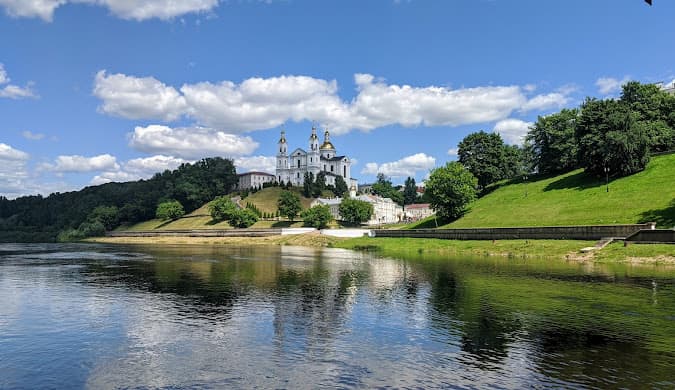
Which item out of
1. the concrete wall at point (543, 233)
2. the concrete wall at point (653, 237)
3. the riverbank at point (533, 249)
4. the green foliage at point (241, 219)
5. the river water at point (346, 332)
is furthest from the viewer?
the green foliage at point (241, 219)

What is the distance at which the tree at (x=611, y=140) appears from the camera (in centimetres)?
10175

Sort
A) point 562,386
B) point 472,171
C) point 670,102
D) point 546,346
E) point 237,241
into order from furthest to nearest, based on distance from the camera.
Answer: point 237,241, point 472,171, point 670,102, point 546,346, point 562,386

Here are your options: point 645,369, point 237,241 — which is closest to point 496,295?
point 645,369

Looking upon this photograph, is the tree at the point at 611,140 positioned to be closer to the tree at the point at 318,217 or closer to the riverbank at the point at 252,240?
the riverbank at the point at 252,240

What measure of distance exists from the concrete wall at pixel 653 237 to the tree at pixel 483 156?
7190 centimetres

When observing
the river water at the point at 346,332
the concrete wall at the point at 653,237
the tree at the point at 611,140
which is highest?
the tree at the point at 611,140

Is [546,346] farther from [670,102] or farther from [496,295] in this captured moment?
[670,102]

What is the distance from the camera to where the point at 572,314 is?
31703mm

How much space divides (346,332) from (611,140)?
96.6 m

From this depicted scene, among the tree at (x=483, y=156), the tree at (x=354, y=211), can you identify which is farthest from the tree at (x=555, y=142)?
the tree at (x=354, y=211)

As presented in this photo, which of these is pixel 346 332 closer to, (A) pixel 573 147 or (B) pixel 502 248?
(B) pixel 502 248

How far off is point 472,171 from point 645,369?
121892 millimetres

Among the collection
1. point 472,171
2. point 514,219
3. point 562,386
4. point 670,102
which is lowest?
point 562,386

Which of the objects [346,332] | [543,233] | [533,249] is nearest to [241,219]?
[543,233]
